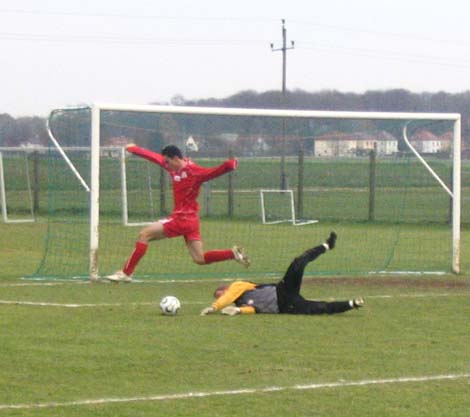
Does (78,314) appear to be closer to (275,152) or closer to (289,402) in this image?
(289,402)

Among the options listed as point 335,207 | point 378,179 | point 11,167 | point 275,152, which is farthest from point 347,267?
point 11,167

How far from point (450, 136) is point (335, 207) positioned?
6878 millimetres

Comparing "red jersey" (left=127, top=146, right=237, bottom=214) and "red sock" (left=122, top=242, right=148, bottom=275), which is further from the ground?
"red jersey" (left=127, top=146, right=237, bottom=214)

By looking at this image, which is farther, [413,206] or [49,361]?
[413,206]

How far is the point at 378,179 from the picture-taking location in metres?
26.2

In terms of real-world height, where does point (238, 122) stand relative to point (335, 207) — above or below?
above

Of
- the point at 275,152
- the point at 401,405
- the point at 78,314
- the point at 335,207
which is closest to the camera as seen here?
the point at 401,405

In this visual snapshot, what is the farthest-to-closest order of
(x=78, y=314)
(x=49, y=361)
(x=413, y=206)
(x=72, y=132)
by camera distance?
(x=413, y=206) → (x=72, y=132) → (x=78, y=314) → (x=49, y=361)

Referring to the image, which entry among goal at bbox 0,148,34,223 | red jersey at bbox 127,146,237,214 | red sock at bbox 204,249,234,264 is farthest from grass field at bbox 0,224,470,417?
goal at bbox 0,148,34,223

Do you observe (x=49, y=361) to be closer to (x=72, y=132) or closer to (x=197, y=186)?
(x=197, y=186)

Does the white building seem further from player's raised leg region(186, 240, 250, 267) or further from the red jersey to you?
player's raised leg region(186, 240, 250, 267)

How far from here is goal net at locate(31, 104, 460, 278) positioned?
20406 mm

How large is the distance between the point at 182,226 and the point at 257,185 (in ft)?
30.1

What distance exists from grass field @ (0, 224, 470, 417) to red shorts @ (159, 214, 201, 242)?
0.91 m
